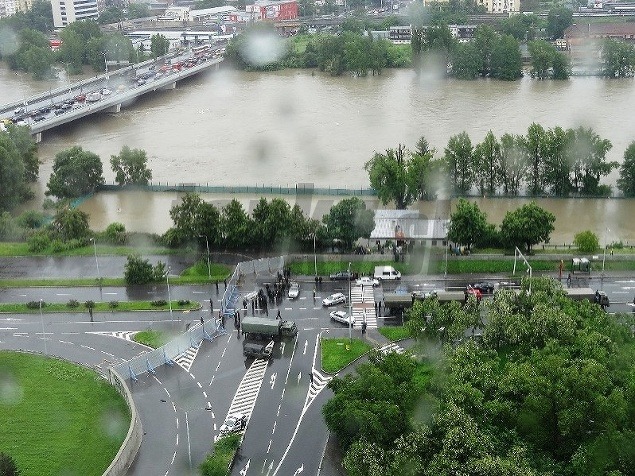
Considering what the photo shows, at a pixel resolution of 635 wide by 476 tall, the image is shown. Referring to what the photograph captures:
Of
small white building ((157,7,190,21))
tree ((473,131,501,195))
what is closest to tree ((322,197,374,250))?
tree ((473,131,501,195))

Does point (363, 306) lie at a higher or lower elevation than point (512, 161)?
lower

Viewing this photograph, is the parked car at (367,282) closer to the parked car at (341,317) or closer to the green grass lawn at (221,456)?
the parked car at (341,317)

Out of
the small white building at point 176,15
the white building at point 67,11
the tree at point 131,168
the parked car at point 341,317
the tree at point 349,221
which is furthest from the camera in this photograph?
the small white building at point 176,15

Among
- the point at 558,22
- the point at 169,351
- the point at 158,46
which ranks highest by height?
the point at 558,22

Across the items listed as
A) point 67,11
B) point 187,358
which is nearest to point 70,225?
point 187,358

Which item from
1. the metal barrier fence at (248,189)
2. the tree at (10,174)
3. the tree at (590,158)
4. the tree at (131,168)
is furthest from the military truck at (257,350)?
the tree at (590,158)

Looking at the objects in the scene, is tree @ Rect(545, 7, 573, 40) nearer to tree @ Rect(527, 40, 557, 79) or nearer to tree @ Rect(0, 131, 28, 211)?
tree @ Rect(527, 40, 557, 79)

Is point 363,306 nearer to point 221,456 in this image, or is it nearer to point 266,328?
point 266,328
